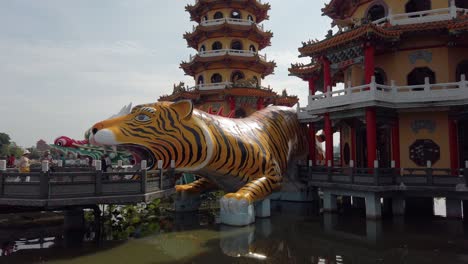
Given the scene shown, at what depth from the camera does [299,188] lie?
670 inches

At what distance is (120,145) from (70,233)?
3062 mm

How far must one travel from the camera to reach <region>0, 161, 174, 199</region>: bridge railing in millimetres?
8617

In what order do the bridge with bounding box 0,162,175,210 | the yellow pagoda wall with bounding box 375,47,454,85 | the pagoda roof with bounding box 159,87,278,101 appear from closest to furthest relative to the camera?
the bridge with bounding box 0,162,175,210, the yellow pagoda wall with bounding box 375,47,454,85, the pagoda roof with bounding box 159,87,278,101

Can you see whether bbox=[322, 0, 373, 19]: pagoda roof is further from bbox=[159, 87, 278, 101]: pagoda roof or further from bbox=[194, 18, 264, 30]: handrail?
bbox=[194, 18, 264, 30]: handrail

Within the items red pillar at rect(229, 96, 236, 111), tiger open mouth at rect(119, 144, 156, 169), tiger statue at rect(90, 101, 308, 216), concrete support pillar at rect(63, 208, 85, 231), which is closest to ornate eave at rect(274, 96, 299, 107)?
red pillar at rect(229, 96, 236, 111)

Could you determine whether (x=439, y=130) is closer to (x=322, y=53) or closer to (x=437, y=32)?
(x=437, y=32)

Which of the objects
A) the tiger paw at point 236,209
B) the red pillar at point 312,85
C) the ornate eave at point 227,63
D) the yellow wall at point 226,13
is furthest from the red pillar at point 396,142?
the yellow wall at point 226,13

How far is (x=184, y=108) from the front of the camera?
40.5 ft

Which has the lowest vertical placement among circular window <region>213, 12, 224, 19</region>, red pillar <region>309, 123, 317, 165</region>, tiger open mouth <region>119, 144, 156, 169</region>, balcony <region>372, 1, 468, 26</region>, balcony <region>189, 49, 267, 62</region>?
tiger open mouth <region>119, 144, 156, 169</region>

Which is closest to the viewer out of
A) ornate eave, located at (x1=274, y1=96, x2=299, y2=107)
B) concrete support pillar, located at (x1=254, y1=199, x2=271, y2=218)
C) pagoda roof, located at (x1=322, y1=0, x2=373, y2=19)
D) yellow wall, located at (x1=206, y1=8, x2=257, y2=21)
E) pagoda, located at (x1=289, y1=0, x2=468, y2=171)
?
pagoda, located at (x1=289, y1=0, x2=468, y2=171)

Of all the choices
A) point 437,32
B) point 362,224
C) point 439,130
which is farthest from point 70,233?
point 437,32

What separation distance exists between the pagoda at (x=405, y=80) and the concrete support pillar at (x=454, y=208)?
1.36 metres

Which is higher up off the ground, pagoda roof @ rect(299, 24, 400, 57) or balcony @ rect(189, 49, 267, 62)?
balcony @ rect(189, 49, 267, 62)

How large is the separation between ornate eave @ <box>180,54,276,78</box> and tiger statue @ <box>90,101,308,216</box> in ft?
34.9
